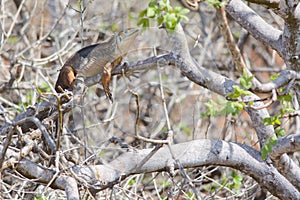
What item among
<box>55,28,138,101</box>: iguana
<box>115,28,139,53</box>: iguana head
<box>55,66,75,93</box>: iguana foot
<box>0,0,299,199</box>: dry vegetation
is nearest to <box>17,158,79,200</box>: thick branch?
<box>55,28,138,101</box>: iguana

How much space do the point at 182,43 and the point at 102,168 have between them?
0.85m

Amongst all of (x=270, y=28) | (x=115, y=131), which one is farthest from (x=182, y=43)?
(x=115, y=131)

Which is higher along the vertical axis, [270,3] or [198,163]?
[270,3]

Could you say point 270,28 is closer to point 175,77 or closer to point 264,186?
point 264,186

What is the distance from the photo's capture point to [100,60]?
3840mm

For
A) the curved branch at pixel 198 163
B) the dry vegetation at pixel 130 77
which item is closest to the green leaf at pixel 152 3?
the curved branch at pixel 198 163

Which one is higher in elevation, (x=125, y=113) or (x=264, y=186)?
(x=264, y=186)

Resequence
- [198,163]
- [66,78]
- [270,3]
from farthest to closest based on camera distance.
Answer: [66,78], [198,163], [270,3]

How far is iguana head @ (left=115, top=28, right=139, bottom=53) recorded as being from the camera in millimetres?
3710

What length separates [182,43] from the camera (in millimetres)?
3488

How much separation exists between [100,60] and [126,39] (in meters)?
0.22

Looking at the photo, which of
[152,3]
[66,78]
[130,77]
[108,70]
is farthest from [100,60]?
[152,3]

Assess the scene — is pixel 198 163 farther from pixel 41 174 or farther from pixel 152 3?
pixel 152 3

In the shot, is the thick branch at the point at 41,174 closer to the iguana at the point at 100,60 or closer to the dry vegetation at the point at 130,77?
the iguana at the point at 100,60
